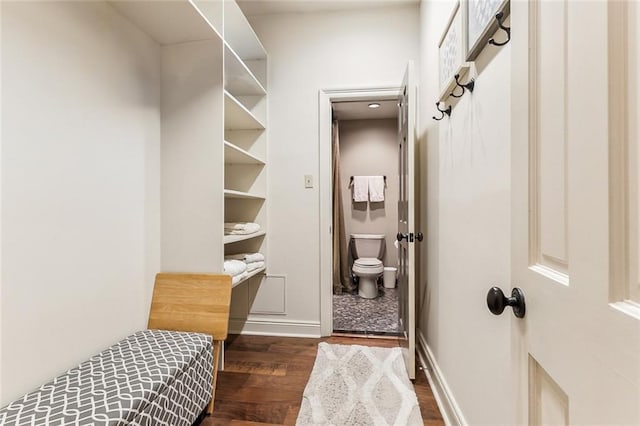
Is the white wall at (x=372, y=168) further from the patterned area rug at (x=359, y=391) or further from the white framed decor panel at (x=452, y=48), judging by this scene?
the white framed decor panel at (x=452, y=48)

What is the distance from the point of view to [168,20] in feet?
5.41

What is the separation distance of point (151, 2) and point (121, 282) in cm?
142

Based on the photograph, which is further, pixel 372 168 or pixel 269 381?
pixel 372 168

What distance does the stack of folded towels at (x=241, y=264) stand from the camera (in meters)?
1.98

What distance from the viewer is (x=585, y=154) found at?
432 mm

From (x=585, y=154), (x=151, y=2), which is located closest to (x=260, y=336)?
(x=151, y=2)

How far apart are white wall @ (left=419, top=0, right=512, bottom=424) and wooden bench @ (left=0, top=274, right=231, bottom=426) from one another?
3.96 feet

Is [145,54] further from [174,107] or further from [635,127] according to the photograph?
[635,127]

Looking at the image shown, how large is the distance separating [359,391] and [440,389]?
1.46ft

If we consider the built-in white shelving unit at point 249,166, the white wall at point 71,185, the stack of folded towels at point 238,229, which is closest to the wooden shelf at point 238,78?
the built-in white shelving unit at point 249,166

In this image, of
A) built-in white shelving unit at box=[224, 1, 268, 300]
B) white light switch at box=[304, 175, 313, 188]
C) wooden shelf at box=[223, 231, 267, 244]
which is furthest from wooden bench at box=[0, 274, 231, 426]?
white light switch at box=[304, 175, 313, 188]

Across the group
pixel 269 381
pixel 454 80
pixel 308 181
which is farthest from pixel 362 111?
pixel 269 381

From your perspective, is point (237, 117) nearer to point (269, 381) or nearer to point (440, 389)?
point (269, 381)

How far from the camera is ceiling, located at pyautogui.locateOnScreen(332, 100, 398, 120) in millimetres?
3838
